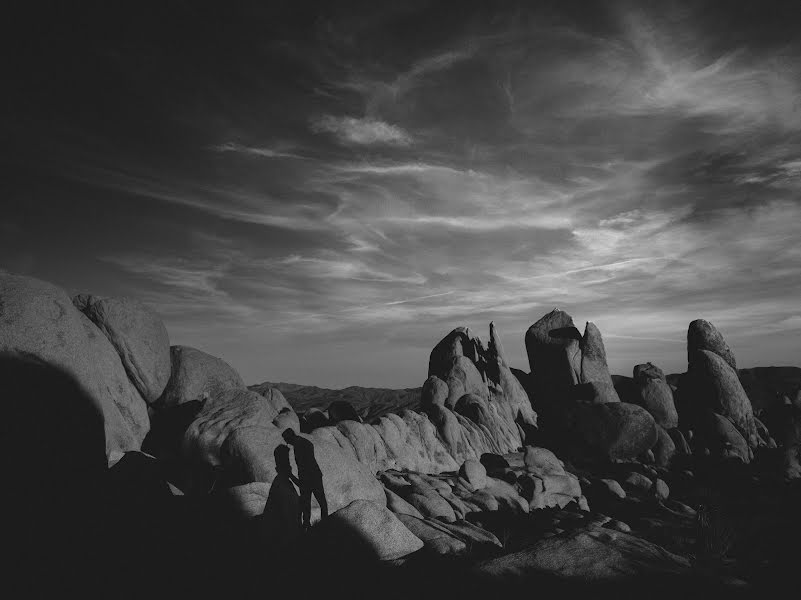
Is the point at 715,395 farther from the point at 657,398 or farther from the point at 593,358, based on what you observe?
the point at 593,358

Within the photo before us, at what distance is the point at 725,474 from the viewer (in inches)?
938

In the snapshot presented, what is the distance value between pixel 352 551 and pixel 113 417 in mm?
7417

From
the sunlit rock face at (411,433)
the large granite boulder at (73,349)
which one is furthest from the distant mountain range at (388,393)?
the large granite boulder at (73,349)

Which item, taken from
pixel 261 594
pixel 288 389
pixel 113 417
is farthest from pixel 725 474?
pixel 288 389

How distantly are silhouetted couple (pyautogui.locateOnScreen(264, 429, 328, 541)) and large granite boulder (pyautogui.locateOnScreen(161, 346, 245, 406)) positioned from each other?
7.75 meters

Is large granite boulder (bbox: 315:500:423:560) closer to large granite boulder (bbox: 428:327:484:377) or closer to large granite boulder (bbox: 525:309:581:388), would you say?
large granite boulder (bbox: 428:327:484:377)

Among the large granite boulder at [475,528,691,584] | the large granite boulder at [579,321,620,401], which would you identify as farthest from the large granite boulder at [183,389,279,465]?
the large granite boulder at [579,321,620,401]

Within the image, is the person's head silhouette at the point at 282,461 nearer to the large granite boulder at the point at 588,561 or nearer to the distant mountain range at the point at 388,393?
the large granite boulder at the point at 588,561

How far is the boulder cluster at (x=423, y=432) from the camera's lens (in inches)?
268

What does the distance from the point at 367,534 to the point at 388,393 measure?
6669cm

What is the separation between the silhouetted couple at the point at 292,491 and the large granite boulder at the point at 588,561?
292 cm

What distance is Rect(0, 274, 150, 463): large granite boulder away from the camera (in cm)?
907

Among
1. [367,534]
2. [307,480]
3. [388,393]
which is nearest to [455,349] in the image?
[367,534]

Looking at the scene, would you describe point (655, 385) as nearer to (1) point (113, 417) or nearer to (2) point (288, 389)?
(1) point (113, 417)
